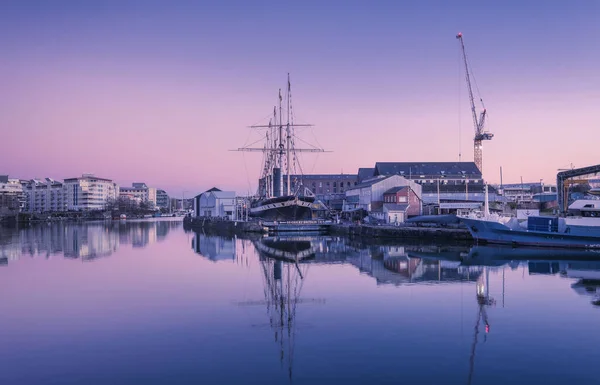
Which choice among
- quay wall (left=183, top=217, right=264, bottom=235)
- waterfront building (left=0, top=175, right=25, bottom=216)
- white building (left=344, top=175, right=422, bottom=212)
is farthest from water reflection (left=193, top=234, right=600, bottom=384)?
waterfront building (left=0, top=175, right=25, bottom=216)

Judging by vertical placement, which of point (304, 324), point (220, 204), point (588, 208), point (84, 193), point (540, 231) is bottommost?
point (304, 324)

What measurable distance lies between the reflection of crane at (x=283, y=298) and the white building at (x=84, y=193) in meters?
137

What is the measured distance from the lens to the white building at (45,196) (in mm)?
156375

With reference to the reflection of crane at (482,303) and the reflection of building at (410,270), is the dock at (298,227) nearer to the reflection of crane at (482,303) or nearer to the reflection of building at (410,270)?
the reflection of building at (410,270)

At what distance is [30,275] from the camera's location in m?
25.3

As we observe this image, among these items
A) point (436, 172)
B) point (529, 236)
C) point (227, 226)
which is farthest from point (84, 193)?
point (529, 236)

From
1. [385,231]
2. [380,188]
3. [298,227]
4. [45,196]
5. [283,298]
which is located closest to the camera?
[283,298]

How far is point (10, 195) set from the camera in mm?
133125

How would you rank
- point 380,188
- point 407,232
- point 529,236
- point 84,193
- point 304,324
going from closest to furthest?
point 304,324, point 529,236, point 407,232, point 380,188, point 84,193

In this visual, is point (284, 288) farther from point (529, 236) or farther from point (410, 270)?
point (529, 236)

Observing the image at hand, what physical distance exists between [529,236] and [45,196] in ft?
518

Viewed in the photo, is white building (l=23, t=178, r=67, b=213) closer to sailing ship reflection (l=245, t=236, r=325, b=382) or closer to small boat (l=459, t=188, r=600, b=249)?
sailing ship reflection (l=245, t=236, r=325, b=382)

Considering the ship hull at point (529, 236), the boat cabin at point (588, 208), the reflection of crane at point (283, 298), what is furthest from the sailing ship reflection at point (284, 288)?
the boat cabin at point (588, 208)

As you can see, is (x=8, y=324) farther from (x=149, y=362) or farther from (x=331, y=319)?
(x=331, y=319)
